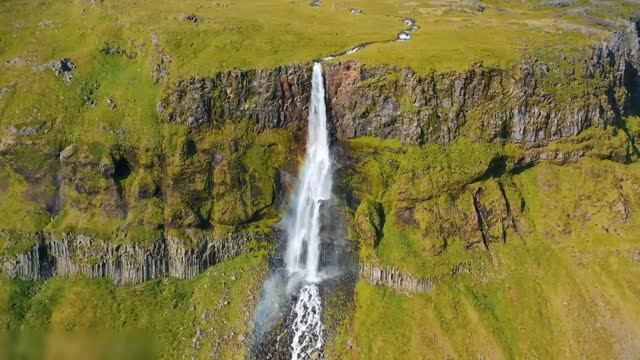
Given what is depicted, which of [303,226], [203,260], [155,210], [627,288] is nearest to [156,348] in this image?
[203,260]

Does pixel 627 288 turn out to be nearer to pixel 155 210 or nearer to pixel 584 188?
pixel 584 188

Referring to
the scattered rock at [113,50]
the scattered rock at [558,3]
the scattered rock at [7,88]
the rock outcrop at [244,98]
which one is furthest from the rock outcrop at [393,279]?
the scattered rock at [558,3]

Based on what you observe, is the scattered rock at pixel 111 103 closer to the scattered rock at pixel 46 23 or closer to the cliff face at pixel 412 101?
the cliff face at pixel 412 101

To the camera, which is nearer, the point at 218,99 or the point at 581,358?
the point at 581,358

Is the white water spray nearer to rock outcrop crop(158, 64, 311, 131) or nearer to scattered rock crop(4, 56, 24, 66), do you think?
rock outcrop crop(158, 64, 311, 131)

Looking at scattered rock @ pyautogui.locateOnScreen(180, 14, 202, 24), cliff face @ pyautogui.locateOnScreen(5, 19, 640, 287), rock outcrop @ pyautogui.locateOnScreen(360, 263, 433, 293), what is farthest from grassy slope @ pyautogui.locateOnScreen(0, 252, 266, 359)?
scattered rock @ pyautogui.locateOnScreen(180, 14, 202, 24)
